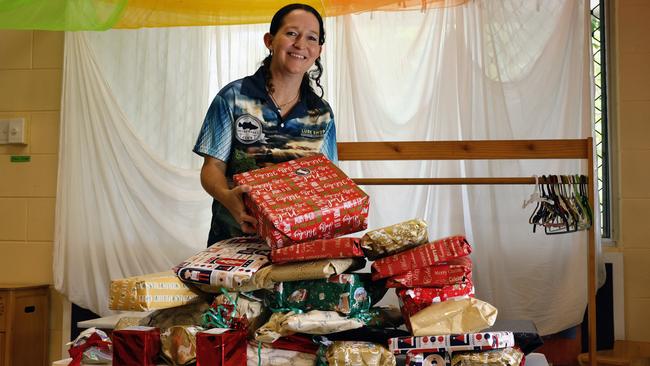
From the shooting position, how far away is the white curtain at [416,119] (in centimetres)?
348

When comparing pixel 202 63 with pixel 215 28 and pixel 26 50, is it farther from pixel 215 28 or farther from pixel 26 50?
pixel 26 50

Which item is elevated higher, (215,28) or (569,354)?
(215,28)

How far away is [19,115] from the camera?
14.0 ft

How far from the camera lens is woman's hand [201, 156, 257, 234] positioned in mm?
1370

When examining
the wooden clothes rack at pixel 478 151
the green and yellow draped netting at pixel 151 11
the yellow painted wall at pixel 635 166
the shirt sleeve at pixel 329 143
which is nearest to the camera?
the shirt sleeve at pixel 329 143

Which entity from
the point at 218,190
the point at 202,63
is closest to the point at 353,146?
the point at 218,190

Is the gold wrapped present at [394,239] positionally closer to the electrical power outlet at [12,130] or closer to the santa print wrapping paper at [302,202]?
the santa print wrapping paper at [302,202]

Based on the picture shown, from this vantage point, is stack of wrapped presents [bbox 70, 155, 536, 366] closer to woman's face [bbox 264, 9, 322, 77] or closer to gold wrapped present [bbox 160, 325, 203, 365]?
gold wrapped present [bbox 160, 325, 203, 365]

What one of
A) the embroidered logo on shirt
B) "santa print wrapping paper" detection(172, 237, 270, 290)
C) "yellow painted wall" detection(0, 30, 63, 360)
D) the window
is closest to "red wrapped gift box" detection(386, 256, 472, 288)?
"santa print wrapping paper" detection(172, 237, 270, 290)

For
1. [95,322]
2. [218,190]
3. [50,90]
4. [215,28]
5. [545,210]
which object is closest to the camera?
[218,190]

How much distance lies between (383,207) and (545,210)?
1018 millimetres

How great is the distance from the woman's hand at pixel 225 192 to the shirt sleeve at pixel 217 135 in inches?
0.7

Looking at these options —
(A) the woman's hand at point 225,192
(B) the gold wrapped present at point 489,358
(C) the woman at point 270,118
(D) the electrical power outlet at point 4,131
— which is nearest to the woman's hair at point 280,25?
(C) the woman at point 270,118

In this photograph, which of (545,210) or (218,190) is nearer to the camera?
(218,190)
